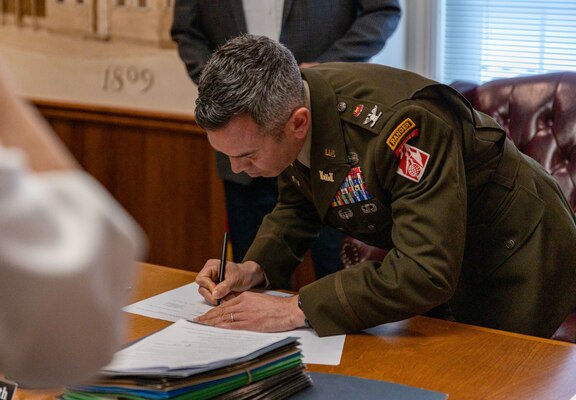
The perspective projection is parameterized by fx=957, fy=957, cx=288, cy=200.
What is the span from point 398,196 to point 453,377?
1.51 feet

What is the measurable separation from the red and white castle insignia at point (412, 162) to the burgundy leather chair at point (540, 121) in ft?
2.60

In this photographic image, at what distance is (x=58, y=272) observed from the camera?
0.60 meters

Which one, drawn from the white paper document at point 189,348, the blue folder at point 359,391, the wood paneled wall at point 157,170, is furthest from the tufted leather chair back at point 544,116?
the wood paneled wall at point 157,170

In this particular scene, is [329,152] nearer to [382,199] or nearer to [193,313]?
[382,199]

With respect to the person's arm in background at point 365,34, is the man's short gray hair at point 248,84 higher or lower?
higher

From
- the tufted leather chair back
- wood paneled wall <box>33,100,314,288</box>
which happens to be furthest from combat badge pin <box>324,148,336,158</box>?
wood paneled wall <box>33,100,314,288</box>

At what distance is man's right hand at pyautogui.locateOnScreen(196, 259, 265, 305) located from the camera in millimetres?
2158

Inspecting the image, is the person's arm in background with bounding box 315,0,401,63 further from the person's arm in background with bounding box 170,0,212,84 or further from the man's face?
the man's face

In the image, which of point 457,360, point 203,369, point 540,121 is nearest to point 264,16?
point 540,121

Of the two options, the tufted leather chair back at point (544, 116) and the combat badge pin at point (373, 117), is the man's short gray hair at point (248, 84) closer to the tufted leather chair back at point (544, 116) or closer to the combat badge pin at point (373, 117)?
the combat badge pin at point (373, 117)

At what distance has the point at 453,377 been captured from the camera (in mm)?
1704

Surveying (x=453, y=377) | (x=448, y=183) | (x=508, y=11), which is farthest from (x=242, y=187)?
(x=453, y=377)

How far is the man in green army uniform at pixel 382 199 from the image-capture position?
1.96 m

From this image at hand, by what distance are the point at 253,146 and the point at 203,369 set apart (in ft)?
2.54
